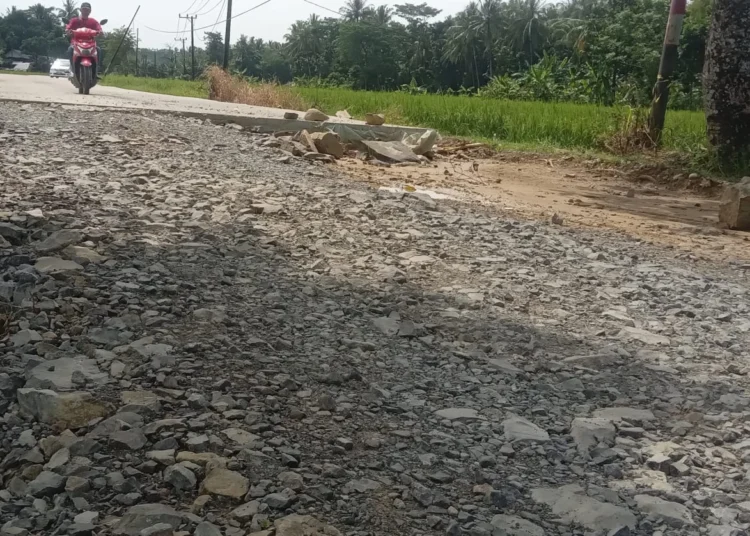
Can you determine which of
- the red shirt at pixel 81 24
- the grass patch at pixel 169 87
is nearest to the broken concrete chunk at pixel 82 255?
the red shirt at pixel 81 24

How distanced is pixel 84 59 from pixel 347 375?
9392 millimetres

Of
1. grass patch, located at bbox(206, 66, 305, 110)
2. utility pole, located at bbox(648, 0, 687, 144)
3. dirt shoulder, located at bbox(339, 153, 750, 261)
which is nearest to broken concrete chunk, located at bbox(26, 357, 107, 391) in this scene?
dirt shoulder, located at bbox(339, 153, 750, 261)

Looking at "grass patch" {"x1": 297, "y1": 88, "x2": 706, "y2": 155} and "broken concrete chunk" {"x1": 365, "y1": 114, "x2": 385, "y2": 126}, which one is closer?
"broken concrete chunk" {"x1": 365, "y1": 114, "x2": 385, "y2": 126}

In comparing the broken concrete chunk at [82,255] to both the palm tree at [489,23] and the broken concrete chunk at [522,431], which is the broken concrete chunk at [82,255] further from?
the palm tree at [489,23]

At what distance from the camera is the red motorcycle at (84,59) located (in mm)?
10430

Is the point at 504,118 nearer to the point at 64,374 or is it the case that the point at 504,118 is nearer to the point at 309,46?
the point at 64,374

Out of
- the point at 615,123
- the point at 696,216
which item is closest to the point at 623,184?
the point at 696,216

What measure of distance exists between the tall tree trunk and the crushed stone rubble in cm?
419

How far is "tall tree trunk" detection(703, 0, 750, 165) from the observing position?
313 inches

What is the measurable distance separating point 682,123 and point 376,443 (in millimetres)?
10362

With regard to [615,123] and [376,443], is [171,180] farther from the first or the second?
[615,123]

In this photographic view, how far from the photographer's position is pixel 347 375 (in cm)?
261

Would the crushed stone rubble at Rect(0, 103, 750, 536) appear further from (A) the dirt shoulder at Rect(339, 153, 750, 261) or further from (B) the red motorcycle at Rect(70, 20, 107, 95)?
(B) the red motorcycle at Rect(70, 20, 107, 95)

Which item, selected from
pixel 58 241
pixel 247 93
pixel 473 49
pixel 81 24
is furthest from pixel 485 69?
pixel 58 241
